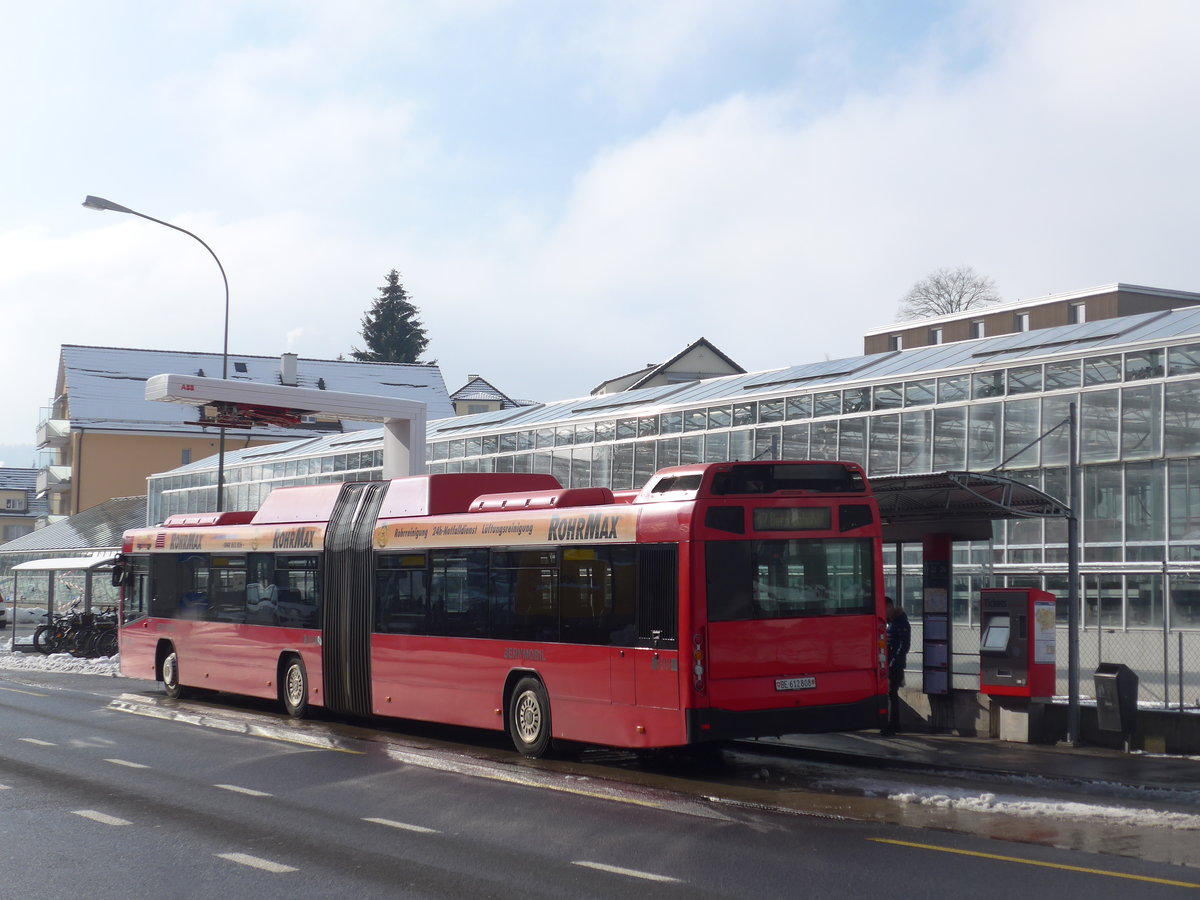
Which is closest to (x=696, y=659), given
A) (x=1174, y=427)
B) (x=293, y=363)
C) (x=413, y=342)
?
(x=1174, y=427)

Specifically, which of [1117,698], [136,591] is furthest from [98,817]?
[136,591]

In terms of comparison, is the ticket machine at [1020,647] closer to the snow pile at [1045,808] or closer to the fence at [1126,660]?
the fence at [1126,660]

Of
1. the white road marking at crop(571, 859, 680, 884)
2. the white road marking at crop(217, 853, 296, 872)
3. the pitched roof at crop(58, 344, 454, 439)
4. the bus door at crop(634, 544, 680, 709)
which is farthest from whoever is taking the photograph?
the pitched roof at crop(58, 344, 454, 439)

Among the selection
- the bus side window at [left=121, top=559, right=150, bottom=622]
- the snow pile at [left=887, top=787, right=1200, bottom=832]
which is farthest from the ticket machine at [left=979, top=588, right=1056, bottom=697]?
the bus side window at [left=121, top=559, right=150, bottom=622]

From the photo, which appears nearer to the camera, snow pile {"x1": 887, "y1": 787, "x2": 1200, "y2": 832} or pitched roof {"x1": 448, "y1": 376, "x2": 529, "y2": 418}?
snow pile {"x1": 887, "y1": 787, "x2": 1200, "y2": 832}

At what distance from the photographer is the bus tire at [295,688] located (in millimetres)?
18953

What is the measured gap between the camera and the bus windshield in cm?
1245

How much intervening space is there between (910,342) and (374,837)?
195 ft

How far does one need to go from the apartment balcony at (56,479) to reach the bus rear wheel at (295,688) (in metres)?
63.9

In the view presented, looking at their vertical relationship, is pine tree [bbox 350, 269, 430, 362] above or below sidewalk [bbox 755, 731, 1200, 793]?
above

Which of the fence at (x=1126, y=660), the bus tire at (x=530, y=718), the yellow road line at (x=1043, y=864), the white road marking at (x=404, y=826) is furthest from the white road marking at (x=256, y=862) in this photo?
the fence at (x=1126, y=660)

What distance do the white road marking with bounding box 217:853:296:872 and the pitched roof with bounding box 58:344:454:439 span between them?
6470 cm

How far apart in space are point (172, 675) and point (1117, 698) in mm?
14888

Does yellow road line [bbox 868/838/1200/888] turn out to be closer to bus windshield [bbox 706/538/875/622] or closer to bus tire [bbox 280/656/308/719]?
bus windshield [bbox 706/538/875/622]
